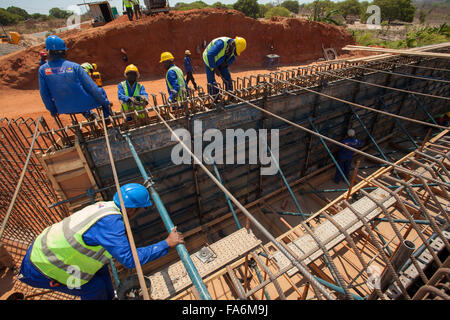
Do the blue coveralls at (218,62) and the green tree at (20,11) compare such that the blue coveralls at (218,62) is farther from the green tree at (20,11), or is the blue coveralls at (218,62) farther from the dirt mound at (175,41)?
the green tree at (20,11)

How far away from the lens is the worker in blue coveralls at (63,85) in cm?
397

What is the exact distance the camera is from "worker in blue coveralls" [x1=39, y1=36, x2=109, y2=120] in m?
3.97

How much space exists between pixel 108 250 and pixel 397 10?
76.1 meters

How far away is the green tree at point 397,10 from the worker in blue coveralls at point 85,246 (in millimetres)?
74352

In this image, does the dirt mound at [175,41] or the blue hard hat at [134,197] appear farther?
the dirt mound at [175,41]

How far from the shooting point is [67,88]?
4098mm

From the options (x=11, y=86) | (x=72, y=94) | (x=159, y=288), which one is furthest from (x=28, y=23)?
(x=159, y=288)

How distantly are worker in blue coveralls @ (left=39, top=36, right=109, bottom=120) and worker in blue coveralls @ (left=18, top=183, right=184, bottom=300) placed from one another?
2.22 metres

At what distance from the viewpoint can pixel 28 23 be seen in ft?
147

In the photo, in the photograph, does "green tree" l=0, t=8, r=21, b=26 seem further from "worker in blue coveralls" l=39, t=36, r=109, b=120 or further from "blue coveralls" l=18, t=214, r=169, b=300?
"blue coveralls" l=18, t=214, r=169, b=300

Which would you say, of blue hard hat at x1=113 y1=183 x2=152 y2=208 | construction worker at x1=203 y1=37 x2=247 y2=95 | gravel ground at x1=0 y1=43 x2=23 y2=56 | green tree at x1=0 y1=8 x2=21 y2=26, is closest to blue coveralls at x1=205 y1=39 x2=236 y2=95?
construction worker at x1=203 y1=37 x2=247 y2=95

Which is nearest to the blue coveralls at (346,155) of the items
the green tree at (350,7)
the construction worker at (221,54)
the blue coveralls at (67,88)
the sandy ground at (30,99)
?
the construction worker at (221,54)

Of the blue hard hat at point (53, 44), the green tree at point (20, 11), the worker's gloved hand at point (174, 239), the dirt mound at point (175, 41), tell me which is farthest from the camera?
the green tree at point (20, 11)

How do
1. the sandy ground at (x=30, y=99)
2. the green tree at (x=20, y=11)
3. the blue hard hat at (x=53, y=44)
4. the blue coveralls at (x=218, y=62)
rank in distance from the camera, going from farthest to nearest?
the green tree at (x=20, y=11) → the sandy ground at (x=30, y=99) → the blue coveralls at (x=218, y=62) → the blue hard hat at (x=53, y=44)
